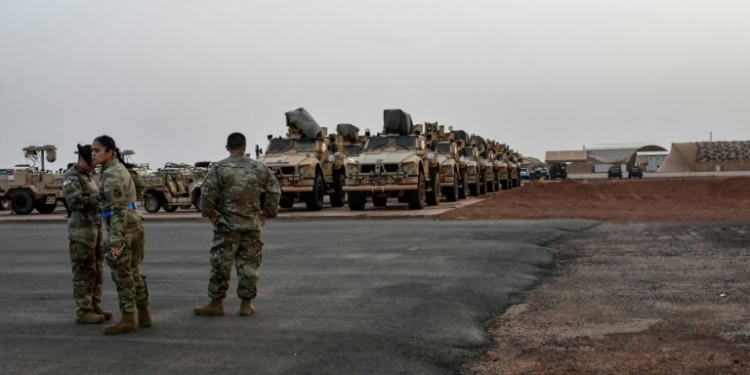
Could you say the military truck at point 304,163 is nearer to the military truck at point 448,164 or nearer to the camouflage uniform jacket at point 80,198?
the military truck at point 448,164

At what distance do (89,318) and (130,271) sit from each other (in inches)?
29.8

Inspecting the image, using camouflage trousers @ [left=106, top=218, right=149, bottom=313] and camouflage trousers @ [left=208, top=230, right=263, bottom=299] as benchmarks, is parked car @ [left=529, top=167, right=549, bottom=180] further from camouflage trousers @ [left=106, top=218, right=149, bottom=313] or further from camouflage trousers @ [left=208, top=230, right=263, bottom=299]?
camouflage trousers @ [left=106, top=218, right=149, bottom=313]

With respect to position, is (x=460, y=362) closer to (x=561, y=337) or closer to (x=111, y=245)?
(x=561, y=337)

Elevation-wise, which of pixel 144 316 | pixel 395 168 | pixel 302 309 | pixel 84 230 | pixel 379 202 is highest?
pixel 395 168

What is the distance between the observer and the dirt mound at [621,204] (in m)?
21.1

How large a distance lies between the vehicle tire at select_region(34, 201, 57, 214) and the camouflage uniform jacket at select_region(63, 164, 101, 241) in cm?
2296

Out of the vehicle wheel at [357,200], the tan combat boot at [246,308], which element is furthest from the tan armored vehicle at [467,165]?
the tan combat boot at [246,308]

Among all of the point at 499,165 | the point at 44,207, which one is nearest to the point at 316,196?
the point at 44,207

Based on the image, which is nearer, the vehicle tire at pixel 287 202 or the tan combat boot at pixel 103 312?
the tan combat boot at pixel 103 312

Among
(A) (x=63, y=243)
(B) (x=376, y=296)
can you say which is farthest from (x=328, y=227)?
(B) (x=376, y=296)

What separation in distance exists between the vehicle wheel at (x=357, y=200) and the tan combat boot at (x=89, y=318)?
16.9 meters

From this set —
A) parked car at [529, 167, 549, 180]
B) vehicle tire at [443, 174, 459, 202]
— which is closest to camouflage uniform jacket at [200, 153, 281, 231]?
vehicle tire at [443, 174, 459, 202]

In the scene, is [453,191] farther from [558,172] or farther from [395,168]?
[558,172]

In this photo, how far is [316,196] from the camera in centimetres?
2542
